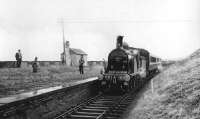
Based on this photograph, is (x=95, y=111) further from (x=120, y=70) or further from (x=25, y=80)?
(x=25, y=80)

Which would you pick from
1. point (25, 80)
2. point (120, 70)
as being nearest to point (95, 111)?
point (120, 70)

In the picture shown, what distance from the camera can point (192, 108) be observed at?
7445 mm

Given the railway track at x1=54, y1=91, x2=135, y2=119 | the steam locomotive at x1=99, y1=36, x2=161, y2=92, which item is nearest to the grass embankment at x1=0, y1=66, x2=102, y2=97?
the railway track at x1=54, y1=91, x2=135, y2=119

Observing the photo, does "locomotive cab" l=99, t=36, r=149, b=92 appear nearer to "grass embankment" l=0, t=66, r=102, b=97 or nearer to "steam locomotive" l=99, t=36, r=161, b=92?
"steam locomotive" l=99, t=36, r=161, b=92

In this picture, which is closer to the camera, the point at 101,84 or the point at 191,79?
the point at 191,79

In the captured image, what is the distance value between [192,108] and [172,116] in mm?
702

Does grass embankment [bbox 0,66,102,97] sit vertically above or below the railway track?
above

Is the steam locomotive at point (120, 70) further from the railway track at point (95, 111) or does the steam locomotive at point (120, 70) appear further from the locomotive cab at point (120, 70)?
the railway track at point (95, 111)

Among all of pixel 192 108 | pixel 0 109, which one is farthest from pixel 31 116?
pixel 192 108

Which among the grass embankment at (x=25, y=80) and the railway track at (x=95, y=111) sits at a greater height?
the grass embankment at (x=25, y=80)

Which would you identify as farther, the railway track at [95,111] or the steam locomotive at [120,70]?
the steam locomotive at [120,70]

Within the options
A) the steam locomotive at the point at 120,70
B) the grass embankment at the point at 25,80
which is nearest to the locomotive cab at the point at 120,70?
the steam locomotive at the point at 120,70

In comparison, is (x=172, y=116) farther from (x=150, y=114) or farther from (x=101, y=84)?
(x=101, y=84)

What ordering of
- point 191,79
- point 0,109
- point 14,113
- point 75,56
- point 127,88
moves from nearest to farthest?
point 0,109 → point 14,113 → point 191,79 → point 127,88 → point 75,56
